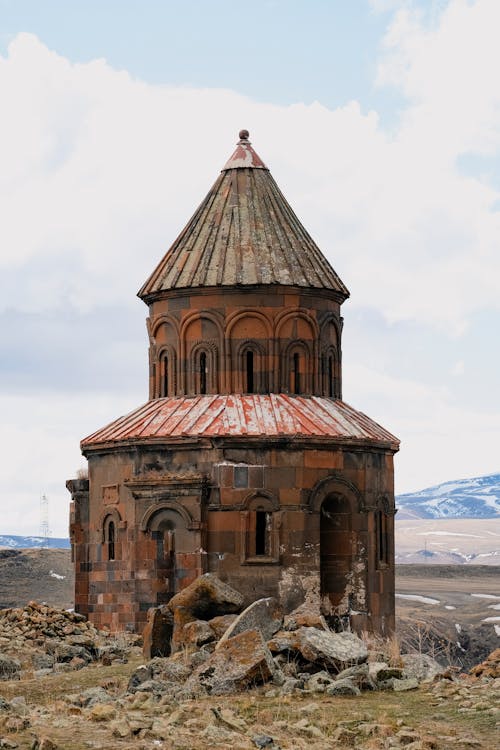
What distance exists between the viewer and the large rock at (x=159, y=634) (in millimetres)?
27812

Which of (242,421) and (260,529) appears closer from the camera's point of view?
(260,529)

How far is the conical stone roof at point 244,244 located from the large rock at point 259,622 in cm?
990

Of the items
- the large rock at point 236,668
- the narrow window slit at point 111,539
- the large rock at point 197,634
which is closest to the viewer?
the large rock at point 236,668

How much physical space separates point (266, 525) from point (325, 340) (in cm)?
502

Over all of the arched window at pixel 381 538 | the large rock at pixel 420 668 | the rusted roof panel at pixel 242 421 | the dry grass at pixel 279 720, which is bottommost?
the dry grass at pixel 279 720

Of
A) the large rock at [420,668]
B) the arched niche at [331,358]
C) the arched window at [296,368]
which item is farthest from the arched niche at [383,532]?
the large rock at [420,668]

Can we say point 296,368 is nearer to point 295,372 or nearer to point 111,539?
point 295,372

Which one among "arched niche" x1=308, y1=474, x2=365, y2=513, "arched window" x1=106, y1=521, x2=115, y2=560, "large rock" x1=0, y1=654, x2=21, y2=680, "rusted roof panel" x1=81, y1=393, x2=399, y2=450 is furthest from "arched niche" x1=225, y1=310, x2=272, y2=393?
"large rock" x1=0, y1=654, x2=21, y2=680

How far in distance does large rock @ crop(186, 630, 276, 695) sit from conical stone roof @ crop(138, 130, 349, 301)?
12.5 m

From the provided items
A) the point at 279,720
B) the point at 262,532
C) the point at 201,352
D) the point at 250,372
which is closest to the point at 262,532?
the point at 262,532

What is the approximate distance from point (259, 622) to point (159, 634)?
11.5 ft

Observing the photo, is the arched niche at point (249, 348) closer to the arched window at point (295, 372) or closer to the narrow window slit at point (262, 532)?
the arched window at point (295, 372)

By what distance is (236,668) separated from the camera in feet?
71.4

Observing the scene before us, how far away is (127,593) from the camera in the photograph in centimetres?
3253
